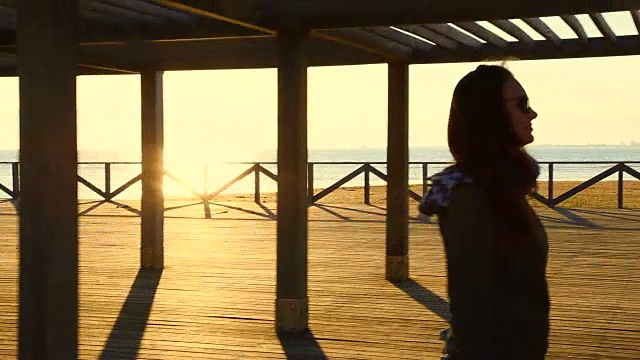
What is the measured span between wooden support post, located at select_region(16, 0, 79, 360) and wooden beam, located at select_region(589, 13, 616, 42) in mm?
3594

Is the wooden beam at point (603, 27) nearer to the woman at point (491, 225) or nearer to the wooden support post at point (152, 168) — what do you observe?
the wooden support post at point (152, 168)

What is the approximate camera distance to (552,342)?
616 cm

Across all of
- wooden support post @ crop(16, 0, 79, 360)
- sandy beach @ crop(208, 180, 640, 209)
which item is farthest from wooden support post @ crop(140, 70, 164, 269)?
sandy beach @ crop(208, 180, 640, 209)

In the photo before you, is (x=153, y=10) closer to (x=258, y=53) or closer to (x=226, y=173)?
(x=258, y=53)

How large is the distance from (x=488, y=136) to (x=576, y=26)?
4.86 m

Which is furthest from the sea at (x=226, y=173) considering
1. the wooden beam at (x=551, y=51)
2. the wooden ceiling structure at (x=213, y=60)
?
the wooden beam at (x=551, y=51)

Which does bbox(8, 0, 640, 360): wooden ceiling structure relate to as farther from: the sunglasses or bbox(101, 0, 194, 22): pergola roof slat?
the sunglasses

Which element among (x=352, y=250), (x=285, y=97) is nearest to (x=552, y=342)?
(x=285, y=97)

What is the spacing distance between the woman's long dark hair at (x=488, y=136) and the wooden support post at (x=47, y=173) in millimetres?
1972

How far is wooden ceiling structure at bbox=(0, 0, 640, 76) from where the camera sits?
5.59 metres

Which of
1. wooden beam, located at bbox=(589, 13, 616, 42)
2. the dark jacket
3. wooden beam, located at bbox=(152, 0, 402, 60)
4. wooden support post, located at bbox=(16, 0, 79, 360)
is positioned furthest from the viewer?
wooden beam, located at bbox=(589, 13, 616, 42)

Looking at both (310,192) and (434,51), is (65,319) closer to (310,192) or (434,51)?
(434,51)

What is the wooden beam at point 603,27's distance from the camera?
20.4 ft

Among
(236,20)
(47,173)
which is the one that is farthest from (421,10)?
(47,173)
